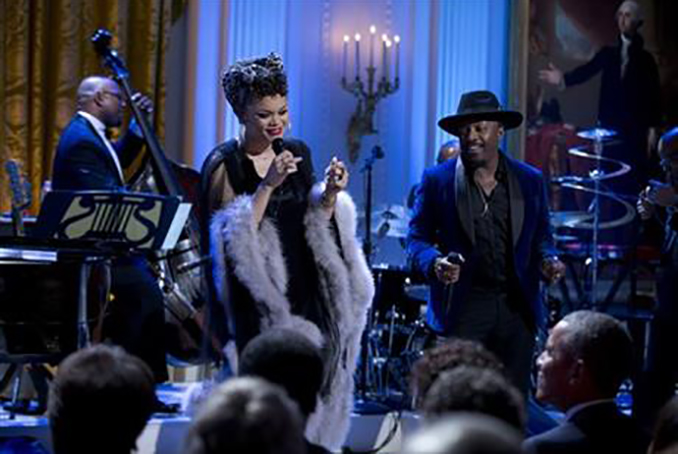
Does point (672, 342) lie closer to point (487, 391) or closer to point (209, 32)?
point (487, 391)

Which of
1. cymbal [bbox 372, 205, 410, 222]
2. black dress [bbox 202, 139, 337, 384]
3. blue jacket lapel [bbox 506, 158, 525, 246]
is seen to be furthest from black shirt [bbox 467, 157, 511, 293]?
cymbal [bbox 372, 205, 410, 222]

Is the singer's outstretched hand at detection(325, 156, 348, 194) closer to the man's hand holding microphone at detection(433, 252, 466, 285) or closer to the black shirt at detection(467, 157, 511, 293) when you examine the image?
the man's hand holding microphone at detection(433, 252, 466, 285)

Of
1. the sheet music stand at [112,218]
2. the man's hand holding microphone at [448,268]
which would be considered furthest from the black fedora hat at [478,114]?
the sheet music stand at [112,218]

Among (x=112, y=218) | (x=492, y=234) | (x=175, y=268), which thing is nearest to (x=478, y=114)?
(x=492, y=234)

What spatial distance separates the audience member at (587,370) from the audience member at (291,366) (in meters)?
0.74

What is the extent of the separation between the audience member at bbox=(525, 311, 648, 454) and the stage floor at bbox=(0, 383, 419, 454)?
1884 mm

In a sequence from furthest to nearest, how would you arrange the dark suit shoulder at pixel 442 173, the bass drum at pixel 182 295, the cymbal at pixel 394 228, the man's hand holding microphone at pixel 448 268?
the cymbal at pixel 394 228 → the bass drum at pixel 182 295 → the dark suit shoulder at pixel 442 173 → the man's hand holding microphone at pixel 448 268

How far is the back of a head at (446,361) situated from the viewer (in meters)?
2.94

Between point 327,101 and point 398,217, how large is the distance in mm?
1156

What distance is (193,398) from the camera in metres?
4.96

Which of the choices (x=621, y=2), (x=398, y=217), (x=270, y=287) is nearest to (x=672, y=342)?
(x=270, y=287)

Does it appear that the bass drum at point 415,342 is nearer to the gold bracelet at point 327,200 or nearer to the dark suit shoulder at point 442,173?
the dark suit shoulder at point 442,173

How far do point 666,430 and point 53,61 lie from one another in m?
5.92

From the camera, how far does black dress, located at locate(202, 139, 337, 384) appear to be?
180 inches
